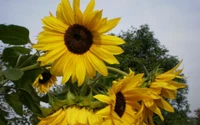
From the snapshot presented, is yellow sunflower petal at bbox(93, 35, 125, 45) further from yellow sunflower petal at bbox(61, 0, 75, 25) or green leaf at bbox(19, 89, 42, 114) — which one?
green leaf at bbox(19, 89, 42, 114)

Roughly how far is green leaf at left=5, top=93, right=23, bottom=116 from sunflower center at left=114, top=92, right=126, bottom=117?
0.68 ft

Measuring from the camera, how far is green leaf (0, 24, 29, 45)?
810 millimetres

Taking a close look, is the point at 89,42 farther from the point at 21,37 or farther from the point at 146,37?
the point at 146,37

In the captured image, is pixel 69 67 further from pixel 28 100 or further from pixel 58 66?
pixel 28 100

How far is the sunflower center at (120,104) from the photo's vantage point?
806 millimetres

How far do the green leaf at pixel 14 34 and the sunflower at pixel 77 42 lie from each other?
0.11 m

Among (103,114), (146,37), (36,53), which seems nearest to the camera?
(103,114)

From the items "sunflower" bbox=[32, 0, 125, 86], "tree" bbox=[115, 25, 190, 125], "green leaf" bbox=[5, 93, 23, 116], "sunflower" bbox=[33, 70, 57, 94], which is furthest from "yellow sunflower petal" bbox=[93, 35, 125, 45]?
"tree" bbox=[115, 25, 190, 125]

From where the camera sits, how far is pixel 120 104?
0.82 meters

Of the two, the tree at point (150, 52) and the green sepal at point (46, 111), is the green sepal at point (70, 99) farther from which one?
the tree at point (150, 52)

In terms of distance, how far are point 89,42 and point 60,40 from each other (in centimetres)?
5

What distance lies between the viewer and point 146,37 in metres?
16.2

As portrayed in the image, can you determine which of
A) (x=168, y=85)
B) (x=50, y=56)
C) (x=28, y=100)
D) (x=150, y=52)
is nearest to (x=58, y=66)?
(x=50, y=56)

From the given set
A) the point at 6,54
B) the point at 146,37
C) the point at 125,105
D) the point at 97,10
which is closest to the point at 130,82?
the point at 125,105
